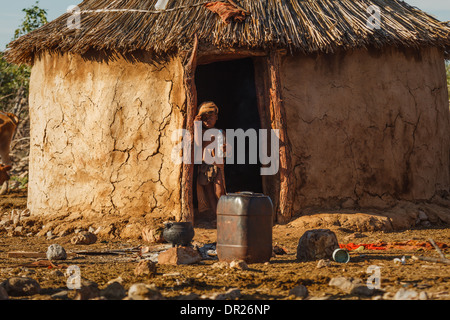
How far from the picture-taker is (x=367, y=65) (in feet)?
25.9

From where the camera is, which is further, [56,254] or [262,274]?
[56,254]

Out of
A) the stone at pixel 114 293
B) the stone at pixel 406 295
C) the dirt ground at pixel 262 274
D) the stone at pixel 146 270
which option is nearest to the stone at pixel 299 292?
the dirt ground at pixel 262 274

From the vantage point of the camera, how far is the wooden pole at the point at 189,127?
23.8ft

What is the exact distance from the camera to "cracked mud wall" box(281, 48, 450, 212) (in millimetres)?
7633

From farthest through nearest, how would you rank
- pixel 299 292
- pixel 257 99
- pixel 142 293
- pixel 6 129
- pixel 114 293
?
pixel 6 129 < pixel 257 99 < pixel 299 292 < pixel 114 293 < pixel 142 293

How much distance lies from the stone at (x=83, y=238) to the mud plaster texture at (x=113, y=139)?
53 cm

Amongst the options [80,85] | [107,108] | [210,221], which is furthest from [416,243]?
[80,85]

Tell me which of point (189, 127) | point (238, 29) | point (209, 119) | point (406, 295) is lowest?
point (406, 295)

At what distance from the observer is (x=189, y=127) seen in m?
7.36

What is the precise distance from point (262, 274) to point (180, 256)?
0.95m

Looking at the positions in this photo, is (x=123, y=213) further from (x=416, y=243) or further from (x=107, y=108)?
(x=416, y=243)

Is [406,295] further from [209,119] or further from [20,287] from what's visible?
[209,119]

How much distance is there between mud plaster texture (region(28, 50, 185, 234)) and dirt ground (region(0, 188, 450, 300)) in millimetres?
1040

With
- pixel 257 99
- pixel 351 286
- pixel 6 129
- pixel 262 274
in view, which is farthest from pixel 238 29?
pixel 6 129
